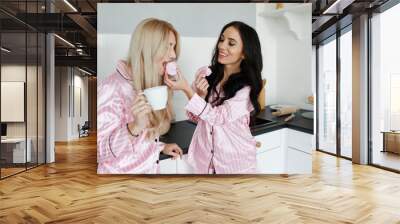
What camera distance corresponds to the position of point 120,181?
17.9 ft

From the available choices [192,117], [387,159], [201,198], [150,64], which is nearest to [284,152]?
[192,117]

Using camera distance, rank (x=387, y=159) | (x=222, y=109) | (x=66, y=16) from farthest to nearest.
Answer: (x=66, y=16) → (x=387, y=159) → (x=222, y=109)

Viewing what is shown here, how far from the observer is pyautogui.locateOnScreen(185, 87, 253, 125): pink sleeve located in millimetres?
5418

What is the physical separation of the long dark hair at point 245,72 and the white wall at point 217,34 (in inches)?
3.5

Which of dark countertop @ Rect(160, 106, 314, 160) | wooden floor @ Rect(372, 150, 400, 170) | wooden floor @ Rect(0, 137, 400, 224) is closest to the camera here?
wooden floor @ Rect(0, 137, 400, 224)

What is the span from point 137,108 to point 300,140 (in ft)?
8.00

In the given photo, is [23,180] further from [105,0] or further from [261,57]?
[261,57]

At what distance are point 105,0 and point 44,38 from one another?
1.43 meters

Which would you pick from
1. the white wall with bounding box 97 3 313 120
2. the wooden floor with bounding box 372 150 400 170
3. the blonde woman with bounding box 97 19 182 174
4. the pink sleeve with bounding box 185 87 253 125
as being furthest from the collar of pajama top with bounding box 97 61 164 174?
the wooden floor with bounding box 372 150 400 170

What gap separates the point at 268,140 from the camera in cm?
563

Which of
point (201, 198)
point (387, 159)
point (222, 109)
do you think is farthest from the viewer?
point (387, 159)

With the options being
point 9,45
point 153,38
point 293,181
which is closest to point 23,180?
point 9,45

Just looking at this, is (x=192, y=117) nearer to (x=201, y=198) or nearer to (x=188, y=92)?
(x=188, y=92)

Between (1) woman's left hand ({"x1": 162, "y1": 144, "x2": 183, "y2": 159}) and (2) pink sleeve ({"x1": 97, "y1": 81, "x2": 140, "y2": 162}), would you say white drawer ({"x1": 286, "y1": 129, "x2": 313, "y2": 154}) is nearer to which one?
(1) woman's left hand ({"x1": 162, "y1": 144, "x2": 183, "y2": 159})
